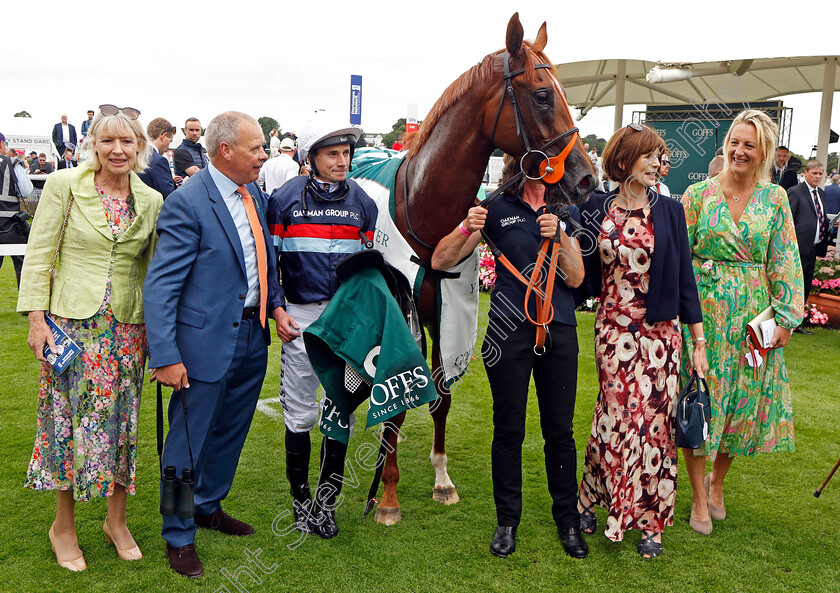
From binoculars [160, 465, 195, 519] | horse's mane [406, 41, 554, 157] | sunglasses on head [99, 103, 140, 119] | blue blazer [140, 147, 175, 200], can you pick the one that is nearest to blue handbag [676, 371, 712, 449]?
horse's mane [406, 41, 554, 157]

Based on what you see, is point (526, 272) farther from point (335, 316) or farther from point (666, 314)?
point (335, 316)

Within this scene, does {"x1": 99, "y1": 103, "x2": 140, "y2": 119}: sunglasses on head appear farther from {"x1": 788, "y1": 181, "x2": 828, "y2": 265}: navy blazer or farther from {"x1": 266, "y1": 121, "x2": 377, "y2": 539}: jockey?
{"x1": 788, "y1": 181, "x2": 828, "y2": 265}: navy blazer

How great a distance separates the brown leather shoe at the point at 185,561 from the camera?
8.89 ft

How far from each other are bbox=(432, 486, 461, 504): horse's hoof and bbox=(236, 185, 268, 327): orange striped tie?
149cm

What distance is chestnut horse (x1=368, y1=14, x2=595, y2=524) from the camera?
2.60 meters

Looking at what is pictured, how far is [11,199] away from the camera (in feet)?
22.5

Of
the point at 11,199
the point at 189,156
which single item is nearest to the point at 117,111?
the point at 189,156

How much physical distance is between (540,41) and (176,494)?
8.13ft

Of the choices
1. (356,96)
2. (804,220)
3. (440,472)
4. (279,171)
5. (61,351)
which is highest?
(356,96)

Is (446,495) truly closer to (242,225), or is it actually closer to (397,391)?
(397,391)

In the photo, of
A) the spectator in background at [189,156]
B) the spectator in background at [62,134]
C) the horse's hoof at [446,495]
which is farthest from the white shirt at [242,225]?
the spectator in background at [62,134]

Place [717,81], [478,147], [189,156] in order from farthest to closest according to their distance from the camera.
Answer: [717,81], [189,156], [478,147]

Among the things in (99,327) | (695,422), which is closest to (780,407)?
(695,422)

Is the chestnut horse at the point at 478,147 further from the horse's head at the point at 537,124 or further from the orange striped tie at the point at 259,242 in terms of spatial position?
the orange striped tie at the point at 259,242
